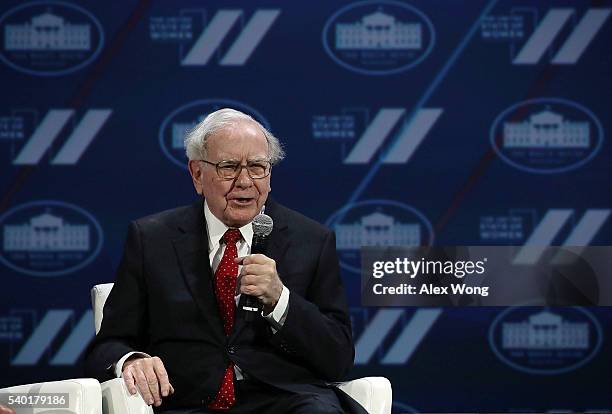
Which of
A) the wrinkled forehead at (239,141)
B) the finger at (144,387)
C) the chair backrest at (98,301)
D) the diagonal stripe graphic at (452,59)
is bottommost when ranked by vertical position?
the finger at (144,387)

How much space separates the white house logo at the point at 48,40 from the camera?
490 cm

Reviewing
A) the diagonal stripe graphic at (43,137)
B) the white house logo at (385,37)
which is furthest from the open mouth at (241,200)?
the diagonal stripe graphic at (43,137)

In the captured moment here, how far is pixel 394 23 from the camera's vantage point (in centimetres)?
489

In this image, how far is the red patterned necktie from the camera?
2885mm

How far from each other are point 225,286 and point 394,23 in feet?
7.70

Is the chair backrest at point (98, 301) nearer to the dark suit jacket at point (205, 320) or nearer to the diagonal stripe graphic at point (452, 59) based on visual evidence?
the dark suit jacket at point (205, 320)

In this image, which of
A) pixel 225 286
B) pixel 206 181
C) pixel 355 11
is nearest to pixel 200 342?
pixel 225 286

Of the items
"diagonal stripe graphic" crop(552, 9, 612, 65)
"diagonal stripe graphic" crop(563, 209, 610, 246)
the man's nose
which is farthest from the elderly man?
"diagonal stripe graphic" crop(552, 9, 612, 65)

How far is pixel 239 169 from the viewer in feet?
9.62

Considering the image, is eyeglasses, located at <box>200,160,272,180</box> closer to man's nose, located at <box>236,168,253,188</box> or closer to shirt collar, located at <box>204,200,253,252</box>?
man's nose, located at <box>236,168,253,188</box>

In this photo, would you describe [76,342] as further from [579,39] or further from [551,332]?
[579,39]

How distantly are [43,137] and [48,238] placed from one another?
1.61 ft

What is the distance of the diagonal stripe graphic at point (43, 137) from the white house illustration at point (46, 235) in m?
0.28

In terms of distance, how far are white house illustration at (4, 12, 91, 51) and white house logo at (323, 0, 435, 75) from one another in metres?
1.25
